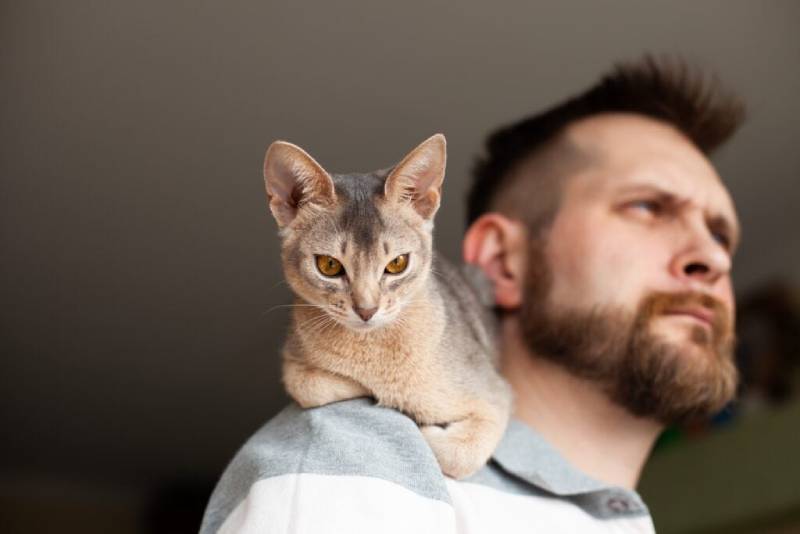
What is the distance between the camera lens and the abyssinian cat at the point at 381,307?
3.54 ft

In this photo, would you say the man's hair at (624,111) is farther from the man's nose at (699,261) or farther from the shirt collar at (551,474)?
the shirt collar at (551,474)

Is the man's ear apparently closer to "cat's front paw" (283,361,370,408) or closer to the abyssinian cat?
the abyssinian cat

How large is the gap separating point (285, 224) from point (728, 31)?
2.12 m

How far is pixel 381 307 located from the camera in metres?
1.08

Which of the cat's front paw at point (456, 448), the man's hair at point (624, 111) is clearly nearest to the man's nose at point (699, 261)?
the man's hair at point (624, 111)

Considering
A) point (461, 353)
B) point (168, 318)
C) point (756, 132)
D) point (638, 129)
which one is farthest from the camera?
point (168, 318)

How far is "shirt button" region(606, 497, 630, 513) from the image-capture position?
1411mm

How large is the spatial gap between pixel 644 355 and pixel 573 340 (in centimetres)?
15

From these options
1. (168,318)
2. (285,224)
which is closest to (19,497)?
(168,318)

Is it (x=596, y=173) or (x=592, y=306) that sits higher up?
(x=596, y=173)

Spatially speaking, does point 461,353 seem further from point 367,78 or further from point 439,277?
point 367,78

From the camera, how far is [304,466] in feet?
3.42

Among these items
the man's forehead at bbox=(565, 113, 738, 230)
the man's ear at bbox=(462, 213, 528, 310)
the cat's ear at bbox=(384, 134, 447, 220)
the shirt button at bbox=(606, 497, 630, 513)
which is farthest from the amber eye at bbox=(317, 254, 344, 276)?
the man's forehead at bbox=(565, 113, 738, 230)

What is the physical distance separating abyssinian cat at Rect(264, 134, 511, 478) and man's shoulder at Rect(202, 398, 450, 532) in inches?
2.0
